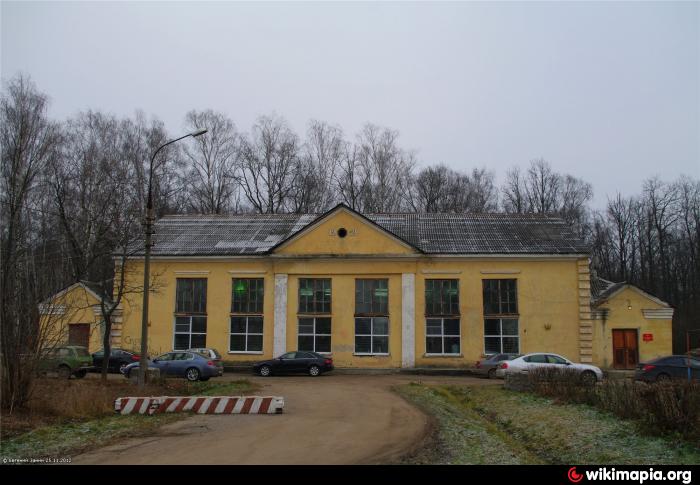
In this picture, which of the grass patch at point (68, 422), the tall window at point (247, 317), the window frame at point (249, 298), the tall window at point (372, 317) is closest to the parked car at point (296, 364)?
the tall window at point (247, 317)

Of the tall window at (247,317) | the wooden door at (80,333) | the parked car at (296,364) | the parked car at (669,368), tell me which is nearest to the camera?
the parked car at (669,368)

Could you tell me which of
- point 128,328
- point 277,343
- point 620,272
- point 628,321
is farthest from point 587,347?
point 620,272

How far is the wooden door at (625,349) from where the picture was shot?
31.6 metres

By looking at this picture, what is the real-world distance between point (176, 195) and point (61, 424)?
3878cm

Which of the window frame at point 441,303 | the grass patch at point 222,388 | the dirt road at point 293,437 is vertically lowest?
the grass patch at point 222,388

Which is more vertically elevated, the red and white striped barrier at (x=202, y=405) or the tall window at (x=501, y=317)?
the tall window at (x=501, y=317)

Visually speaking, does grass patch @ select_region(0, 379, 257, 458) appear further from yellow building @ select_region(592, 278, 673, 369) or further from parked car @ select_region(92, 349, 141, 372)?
yellow building @ select_region(592, 278, 673, 369)

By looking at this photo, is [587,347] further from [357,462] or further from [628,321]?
[357,462]

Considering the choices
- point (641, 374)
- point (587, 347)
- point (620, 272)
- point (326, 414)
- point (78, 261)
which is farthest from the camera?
point (620, 272)

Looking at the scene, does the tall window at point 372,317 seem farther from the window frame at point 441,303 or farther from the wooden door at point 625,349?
the wooden door at point 625,349

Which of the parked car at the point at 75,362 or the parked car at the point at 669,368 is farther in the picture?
the parked car at the point at 669,368

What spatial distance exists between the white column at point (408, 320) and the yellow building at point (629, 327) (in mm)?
9397

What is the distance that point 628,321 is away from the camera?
31875 millimetres

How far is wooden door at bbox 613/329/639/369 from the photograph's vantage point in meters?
31.6
